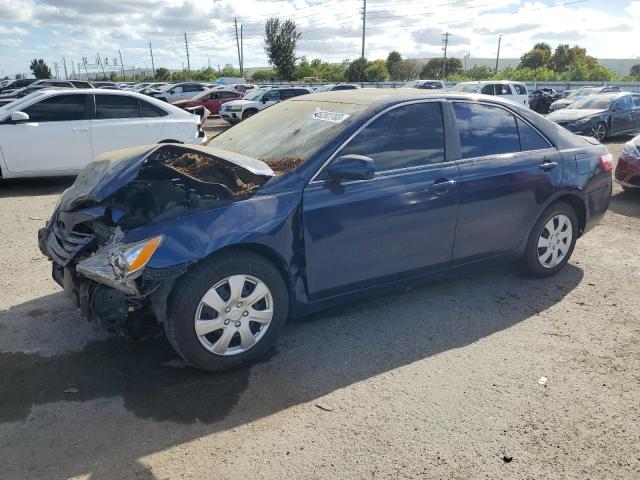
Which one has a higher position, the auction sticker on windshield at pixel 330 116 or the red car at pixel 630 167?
the auction sticker on windshield at pixel 330 116

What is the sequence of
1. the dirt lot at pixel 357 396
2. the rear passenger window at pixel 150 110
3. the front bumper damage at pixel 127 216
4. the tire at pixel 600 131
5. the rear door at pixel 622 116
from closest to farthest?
the dirt lot at pixel 357 396
the front bumper damage at pixel 127 216
the rear passenger window at pixel 150 110
the tire at pixel 600 131
the rear door at pixel 622 116

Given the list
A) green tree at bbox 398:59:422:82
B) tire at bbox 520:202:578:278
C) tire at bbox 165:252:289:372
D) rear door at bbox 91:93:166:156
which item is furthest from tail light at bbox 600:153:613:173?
green tree at bbox 398:59:422:82

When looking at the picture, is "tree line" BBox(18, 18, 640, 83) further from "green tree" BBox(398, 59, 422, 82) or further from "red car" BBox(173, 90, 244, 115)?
"red car" BBox(173, 90, 244, 115)

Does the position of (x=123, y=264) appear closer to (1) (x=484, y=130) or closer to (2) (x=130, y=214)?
(2) (x=130, y=214)

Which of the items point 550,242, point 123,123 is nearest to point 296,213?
point 550,242

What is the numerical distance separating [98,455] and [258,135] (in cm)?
263

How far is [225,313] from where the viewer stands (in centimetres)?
313

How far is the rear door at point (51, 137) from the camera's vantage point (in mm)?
8125

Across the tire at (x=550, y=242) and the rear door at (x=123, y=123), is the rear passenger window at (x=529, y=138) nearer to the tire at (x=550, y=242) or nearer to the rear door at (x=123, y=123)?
the tire at (x=550, y=242)

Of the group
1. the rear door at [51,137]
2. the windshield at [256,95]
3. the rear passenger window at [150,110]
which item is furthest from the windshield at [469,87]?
the rear door at [51,137]

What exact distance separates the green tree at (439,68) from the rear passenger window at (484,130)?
69654 millimetres

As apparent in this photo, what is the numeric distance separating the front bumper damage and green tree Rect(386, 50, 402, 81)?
68.7 m

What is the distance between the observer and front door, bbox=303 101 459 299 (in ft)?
11.3

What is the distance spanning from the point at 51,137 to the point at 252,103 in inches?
598
